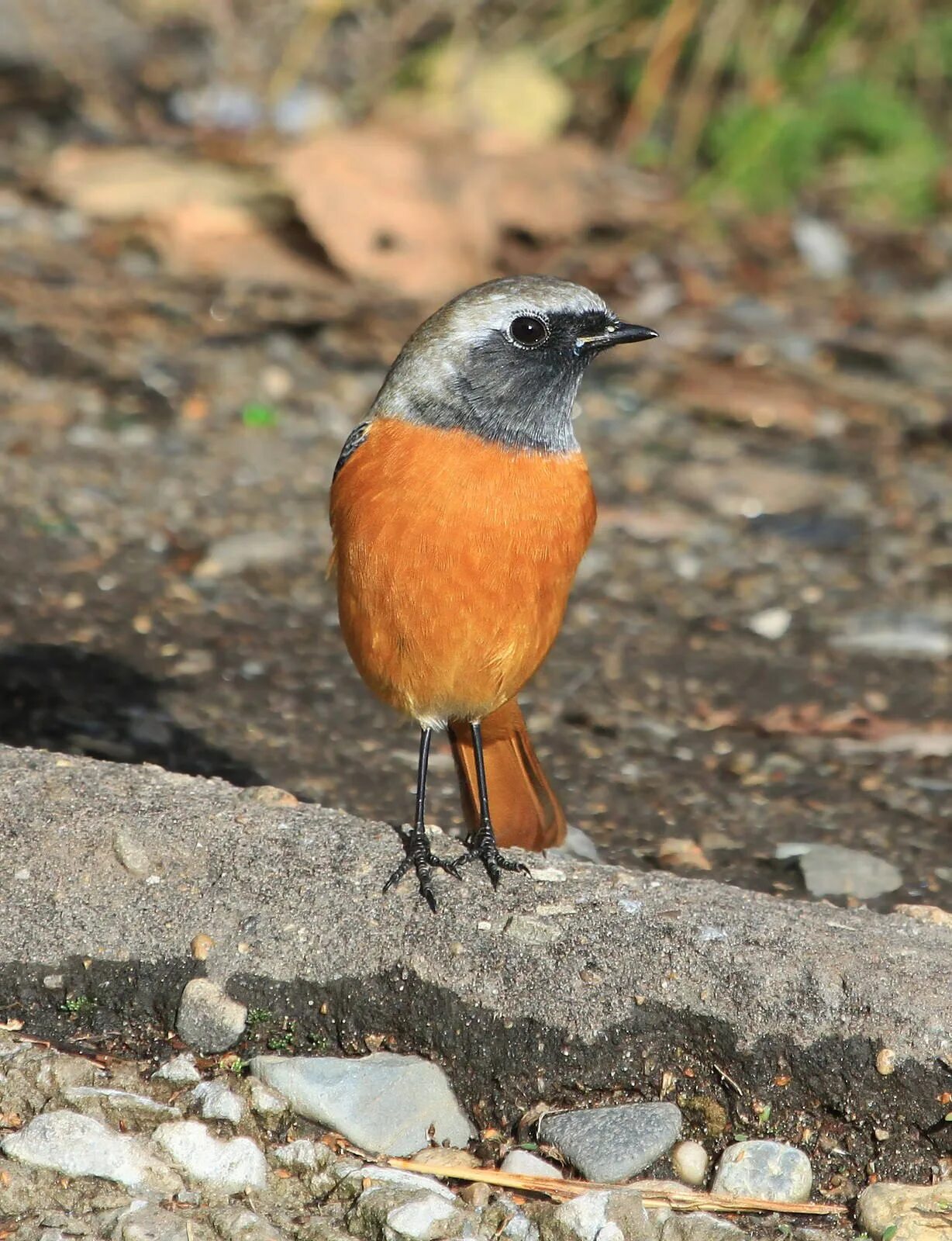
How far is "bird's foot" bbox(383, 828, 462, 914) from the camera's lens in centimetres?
367

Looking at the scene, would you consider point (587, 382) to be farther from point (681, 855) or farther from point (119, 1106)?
point (119, 1106)

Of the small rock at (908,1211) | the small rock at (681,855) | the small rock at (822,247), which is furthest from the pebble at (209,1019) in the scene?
the small rock at (822,247)

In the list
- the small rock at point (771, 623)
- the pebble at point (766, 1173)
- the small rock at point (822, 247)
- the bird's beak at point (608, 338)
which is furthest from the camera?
the small rock at point (822, 247)

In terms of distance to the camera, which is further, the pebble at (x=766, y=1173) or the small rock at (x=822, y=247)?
the small rock at (x=822, y=247)

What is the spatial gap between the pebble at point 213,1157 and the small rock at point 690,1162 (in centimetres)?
79

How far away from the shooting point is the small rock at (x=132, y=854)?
3645 mm

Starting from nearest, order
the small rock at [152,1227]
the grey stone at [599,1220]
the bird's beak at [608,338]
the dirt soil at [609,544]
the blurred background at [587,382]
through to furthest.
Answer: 1. the small rock at [152,1227]
2. the grey stone at [599,1220]
3. the bird's beak at [608,338]
4. the dirt soil at [609,544]
5. the blurred background at [587,382]

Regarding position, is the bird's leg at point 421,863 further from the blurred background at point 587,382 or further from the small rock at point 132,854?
the blurred background at point 587,382

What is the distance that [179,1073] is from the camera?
3.31 metres

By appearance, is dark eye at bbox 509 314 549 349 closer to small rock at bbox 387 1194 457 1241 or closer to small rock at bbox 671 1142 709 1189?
small rock at bbox 671 1142 709 1189

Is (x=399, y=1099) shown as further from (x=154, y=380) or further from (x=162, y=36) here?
(x=162, y=36)

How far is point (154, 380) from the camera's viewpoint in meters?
Answer: 7.88

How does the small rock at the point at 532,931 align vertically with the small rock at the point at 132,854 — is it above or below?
below

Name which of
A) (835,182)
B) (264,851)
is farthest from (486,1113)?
(835,182)
